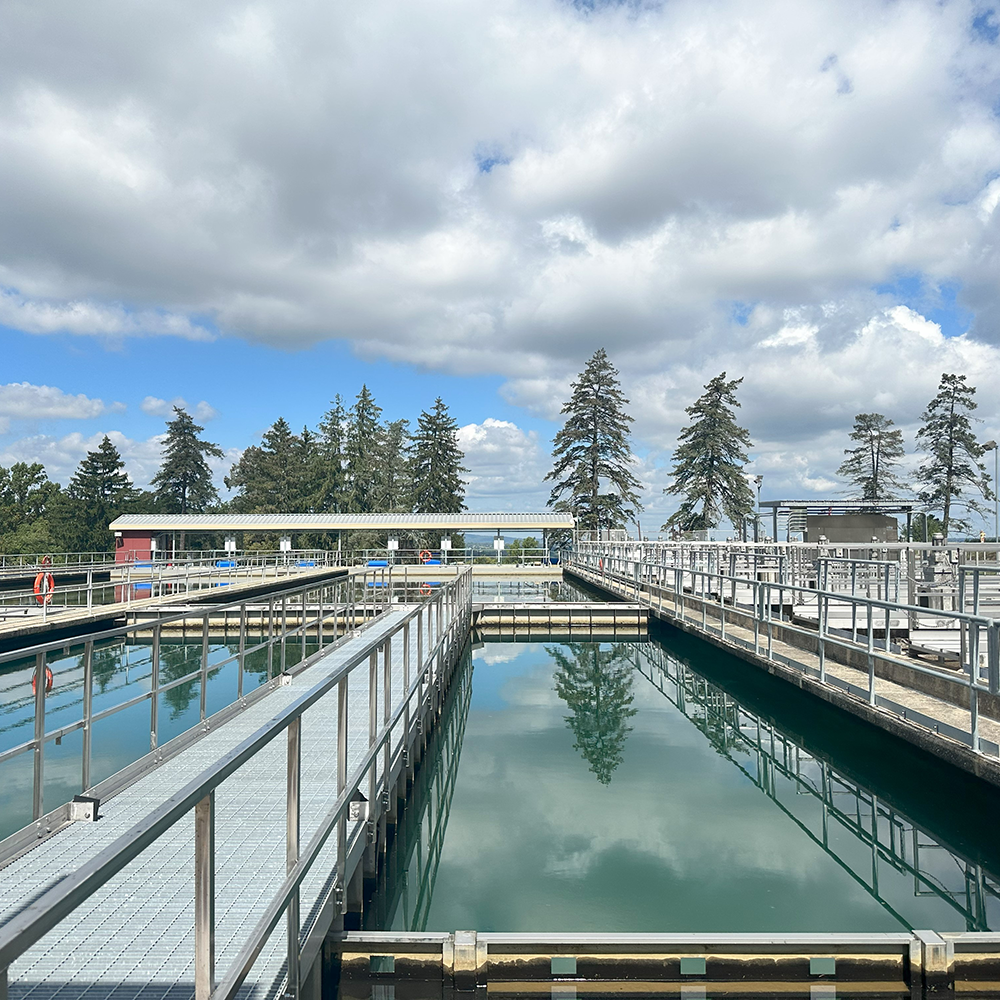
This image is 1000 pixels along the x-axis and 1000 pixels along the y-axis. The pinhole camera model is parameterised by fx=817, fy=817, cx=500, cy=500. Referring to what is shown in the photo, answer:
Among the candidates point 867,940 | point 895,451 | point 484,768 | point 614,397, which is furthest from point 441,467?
point 867,940

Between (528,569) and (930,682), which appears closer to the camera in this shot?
(930,682)

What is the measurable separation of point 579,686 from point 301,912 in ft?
37.2

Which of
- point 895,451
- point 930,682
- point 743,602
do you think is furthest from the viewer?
point 895,451

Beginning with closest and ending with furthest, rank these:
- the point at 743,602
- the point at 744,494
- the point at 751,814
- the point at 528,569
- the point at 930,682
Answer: the point at 751,814 → the point at 930,682 → the point at 743,602 → the point at 528,569 → the point at 744,494

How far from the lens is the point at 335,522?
4859 cm

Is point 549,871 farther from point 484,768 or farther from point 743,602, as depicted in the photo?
point 743,602

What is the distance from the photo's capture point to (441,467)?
2886 inches

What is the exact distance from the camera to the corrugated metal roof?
45875 mm

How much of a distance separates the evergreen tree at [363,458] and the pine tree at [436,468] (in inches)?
170

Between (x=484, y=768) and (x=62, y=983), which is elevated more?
(x=62, y=983)

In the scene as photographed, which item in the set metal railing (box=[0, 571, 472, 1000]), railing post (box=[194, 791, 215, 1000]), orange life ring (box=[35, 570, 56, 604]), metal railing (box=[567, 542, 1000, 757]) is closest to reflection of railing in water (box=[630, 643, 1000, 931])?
metal railing (box=[567, 542, 1000, 757])

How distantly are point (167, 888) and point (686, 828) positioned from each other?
495 cm

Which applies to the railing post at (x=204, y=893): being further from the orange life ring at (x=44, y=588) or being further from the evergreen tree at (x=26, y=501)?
the evergreen tree at (x=26, y=501)

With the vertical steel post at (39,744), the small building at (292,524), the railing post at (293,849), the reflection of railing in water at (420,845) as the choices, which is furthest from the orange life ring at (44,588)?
the small building at (292,524)
